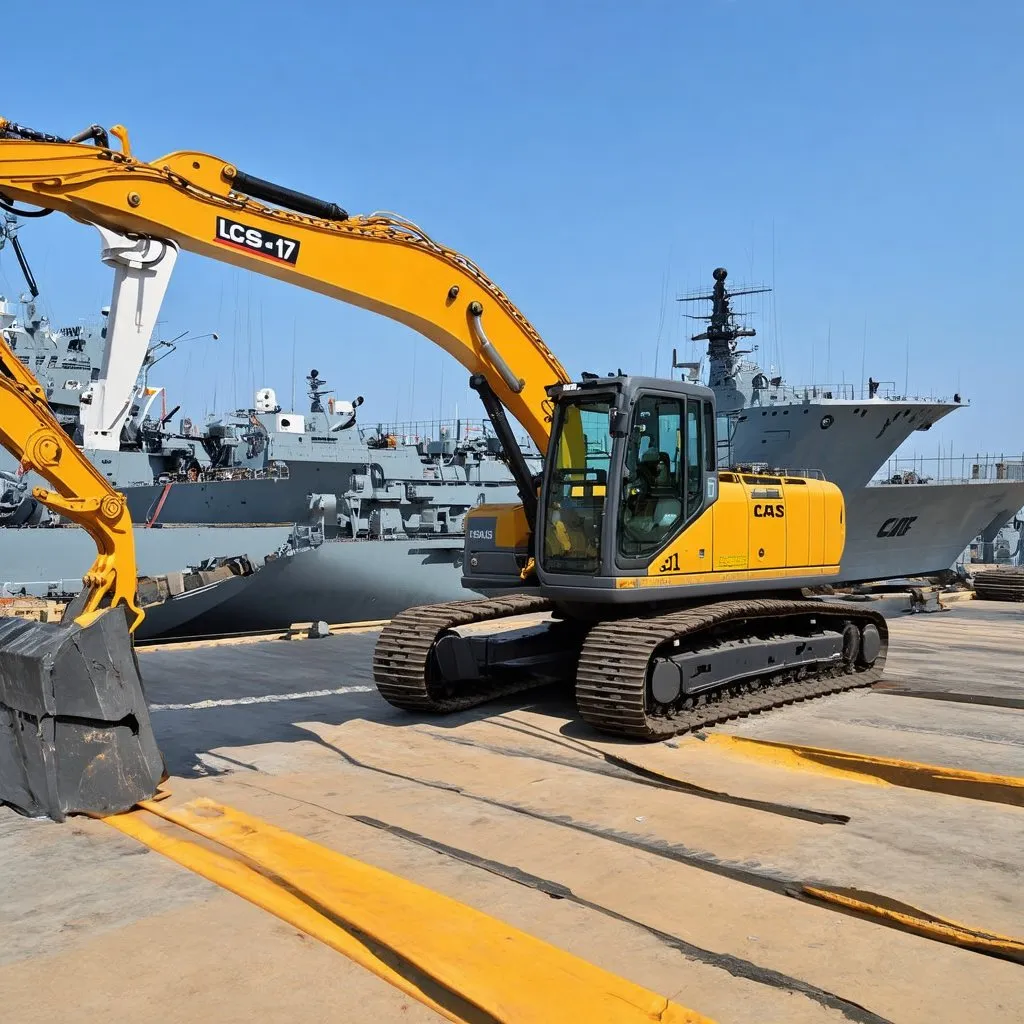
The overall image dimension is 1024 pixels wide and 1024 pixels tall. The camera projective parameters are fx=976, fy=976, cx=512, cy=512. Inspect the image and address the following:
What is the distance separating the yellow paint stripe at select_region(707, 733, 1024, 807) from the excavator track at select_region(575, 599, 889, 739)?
2.00ft

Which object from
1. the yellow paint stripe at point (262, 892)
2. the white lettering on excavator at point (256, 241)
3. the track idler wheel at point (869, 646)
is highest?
the white lettering on excavator at point (256, 241)

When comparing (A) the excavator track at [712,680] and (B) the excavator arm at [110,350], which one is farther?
(A) the excavator track at [712,680]

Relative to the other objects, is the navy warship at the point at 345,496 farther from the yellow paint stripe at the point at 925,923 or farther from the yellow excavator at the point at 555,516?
the yellow paint stripe at the point at 925,923

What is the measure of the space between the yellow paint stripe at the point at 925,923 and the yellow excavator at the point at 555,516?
2945 millimetres

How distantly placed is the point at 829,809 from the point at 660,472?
124 inches

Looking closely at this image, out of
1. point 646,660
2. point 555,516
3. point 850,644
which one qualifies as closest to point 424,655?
point 555,516

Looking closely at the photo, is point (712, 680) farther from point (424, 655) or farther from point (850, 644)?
A: point (850, 644)

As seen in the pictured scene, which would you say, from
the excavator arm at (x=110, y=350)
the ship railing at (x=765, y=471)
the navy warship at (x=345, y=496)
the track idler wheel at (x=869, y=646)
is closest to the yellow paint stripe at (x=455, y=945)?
the excavator arm at (x=110, y=350)

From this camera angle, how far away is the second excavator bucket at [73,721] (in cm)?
540

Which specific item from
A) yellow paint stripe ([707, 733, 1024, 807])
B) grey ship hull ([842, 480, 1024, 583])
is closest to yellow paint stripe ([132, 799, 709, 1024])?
yellow paint stripe ([707, 733, 1024, 807])

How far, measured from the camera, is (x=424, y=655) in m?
8.31

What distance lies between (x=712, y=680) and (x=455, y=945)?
4.86m

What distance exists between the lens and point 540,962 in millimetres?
3707

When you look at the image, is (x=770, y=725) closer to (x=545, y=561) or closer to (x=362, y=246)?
(x=545, y=561)
